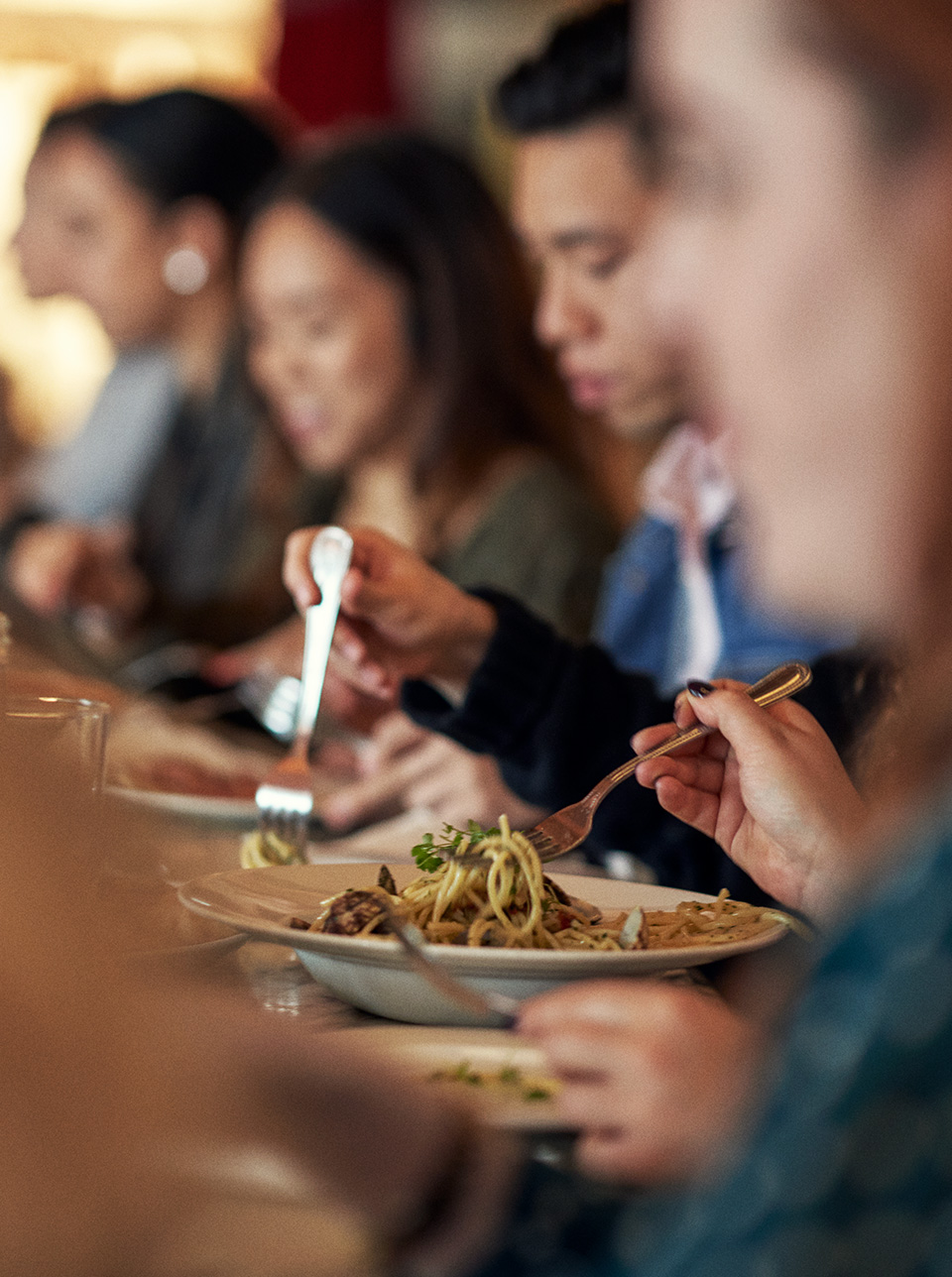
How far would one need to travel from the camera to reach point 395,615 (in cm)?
129

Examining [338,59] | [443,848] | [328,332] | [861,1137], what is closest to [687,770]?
[443,848]

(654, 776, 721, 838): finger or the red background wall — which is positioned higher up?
the red background wall

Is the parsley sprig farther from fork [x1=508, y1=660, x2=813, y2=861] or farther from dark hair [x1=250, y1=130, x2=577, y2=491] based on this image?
dark hair [x1=250, y1=130, x2=577, y2=491]

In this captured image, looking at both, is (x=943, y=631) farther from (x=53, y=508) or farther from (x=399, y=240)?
(x=53, y=508)

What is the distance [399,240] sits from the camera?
238 cm

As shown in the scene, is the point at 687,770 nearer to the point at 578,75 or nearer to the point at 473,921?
the point at 473,921

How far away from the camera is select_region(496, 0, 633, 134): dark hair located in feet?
6.25

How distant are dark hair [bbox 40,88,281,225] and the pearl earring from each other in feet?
0.38

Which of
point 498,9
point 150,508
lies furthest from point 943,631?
point 498,9

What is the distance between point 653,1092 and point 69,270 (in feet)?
11.4

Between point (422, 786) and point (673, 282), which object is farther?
point (422, 786)

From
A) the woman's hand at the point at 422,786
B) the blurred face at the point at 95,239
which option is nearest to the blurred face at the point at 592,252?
the woman's hand at the point at 422,786

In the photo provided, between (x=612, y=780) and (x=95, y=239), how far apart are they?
2925mm

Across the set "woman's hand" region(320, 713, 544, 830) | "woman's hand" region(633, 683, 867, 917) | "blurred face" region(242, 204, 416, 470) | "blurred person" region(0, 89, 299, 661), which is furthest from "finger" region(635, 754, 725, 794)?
"blurred person" region(0, 89, 299, 661)
